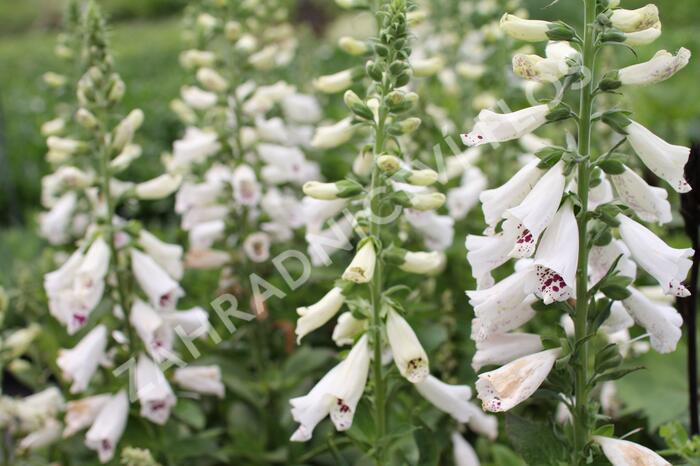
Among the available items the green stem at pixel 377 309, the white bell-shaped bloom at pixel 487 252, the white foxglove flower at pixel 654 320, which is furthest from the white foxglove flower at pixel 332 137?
the white foxglove flower at pixel 654 320

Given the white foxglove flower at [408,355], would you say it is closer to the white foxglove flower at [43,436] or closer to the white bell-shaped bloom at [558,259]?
the white bell-shaped bloom at [558,259]

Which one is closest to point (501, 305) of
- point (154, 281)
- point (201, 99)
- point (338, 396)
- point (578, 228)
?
point (578, 228)

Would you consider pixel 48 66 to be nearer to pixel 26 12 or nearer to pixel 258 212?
pixel 258 212

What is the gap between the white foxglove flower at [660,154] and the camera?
1631 millimetres

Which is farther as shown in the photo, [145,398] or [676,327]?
[145,398]

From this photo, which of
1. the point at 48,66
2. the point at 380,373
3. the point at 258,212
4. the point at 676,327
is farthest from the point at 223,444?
the point at 48,66

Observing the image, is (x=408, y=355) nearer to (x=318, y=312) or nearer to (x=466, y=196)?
(x=318, y=312)

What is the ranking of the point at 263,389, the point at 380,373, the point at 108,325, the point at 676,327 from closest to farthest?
the point at 676,327 → the point at 380,373 → the point at 108,325 → the point at 263,389

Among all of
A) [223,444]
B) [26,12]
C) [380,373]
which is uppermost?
[380,373]

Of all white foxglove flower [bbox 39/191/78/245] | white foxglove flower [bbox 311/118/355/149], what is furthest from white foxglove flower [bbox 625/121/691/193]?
white foxglove flower [bbox 39/191/78/245]

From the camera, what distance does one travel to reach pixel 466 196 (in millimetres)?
3309

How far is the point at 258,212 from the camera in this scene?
329 cm

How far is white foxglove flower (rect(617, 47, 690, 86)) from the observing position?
1569mm

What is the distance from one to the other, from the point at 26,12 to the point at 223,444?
81.5ft
